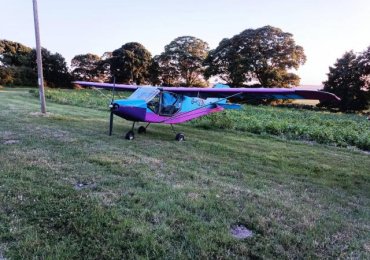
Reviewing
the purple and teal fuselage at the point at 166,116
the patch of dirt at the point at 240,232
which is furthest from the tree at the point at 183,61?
the patch of dirt at the point at 240,232

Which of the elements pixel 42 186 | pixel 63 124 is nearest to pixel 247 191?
pixel 42 186

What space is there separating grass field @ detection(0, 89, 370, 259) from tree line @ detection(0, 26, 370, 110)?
40.3m

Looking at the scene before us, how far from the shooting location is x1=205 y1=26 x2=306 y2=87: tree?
4753 centimetres

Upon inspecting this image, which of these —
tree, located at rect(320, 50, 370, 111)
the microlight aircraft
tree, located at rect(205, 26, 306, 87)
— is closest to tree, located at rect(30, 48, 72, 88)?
tree, located at rect(205, 26, 306, 87)

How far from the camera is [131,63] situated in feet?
198

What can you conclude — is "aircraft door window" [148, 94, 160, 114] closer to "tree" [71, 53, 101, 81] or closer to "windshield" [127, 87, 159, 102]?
"windshield" [127, 87, 159, 102]

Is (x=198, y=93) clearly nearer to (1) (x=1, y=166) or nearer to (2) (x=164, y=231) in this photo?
(1) (x=1, y=166)

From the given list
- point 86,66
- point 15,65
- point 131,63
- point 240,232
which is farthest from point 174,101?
point 86,66

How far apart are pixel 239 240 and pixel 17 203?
303 centimetres

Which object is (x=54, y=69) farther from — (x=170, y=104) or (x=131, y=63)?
(x=170, y=104)

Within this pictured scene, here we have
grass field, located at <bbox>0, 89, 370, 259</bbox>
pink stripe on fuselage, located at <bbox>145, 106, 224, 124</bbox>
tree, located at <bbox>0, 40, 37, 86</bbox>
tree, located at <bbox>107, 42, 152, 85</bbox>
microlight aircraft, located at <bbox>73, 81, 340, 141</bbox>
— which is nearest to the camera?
grass field, located at <bbox>0, 89, 370, 259</bbox>

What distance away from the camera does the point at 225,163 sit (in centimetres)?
771

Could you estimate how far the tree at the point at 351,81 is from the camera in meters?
42.4

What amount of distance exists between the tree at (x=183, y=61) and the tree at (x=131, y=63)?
3.08 meters
